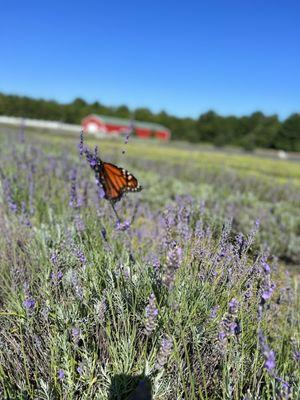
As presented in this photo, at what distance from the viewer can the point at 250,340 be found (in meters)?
2.14

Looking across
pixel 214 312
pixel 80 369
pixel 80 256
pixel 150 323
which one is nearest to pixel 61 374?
pixel 80 369

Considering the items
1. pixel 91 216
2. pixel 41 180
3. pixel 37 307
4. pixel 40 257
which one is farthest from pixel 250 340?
pixel 41 180

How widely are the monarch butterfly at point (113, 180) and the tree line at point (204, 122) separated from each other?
77.3 metres

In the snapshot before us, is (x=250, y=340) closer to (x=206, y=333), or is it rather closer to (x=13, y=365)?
(x=206, y=333)

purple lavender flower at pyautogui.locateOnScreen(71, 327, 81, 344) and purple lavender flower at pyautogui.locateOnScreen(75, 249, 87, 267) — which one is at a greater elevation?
purple lavender flower at pyautogui.locateOnScreen(75, 249, 87, 267)

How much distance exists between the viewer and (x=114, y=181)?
7.93 ft

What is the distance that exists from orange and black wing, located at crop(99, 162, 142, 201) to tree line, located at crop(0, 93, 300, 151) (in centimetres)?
7730

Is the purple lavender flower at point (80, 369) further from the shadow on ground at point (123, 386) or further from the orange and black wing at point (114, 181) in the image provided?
the orange and black wing at point (114, 181)

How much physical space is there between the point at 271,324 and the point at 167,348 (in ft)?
4.42

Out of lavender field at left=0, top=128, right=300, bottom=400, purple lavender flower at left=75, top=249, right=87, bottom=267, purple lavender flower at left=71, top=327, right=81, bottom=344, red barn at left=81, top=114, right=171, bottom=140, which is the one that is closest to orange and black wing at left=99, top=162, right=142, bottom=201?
lavender field at left=0, top=128, right=300, bottom=400

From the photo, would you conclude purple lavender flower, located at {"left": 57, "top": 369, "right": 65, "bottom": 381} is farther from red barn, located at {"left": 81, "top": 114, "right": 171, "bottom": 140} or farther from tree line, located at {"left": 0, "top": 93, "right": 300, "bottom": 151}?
red barn, located at {"left": 81, "top": 114, "right": 171, "bottom": 140}

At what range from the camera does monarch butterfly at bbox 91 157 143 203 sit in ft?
7.56

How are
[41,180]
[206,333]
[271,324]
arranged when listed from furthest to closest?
1. [41,180]
2. [271,324]
3. [206,333]

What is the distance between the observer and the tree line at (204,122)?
8519 cm
